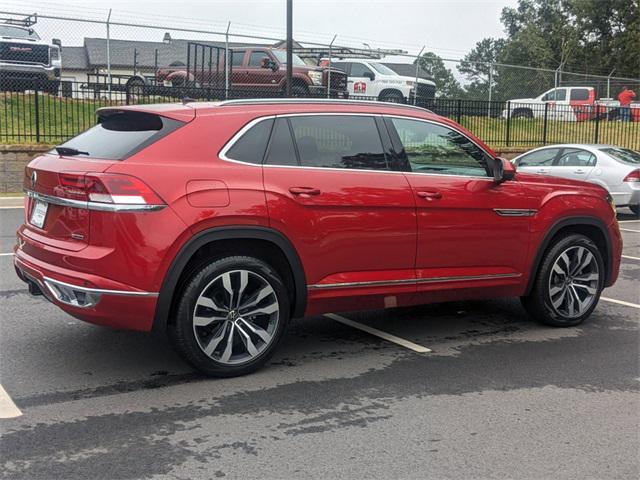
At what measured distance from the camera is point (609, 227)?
6.30 meters

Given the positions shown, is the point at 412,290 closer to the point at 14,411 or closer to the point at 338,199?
the point at 338,199

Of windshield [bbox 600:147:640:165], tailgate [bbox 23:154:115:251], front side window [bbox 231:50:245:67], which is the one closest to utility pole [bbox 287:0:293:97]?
front side window [bbox 231:50:245:67]

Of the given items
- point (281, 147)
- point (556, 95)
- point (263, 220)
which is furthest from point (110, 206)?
point (556, 95)

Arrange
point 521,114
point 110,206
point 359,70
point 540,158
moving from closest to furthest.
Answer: point 110,206 < point 540,158 < point 359,70 < point 521,114

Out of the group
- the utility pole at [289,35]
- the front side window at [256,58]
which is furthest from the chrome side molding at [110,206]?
the front side window at [256,58]

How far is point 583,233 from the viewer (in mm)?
6301

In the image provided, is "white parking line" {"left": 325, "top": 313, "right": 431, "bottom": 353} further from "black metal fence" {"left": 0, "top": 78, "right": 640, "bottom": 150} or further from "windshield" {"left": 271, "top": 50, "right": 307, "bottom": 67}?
"windshield" {"left": 271, "top": 50, "right": 307, "bottom": 67}

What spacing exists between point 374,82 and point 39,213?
19761 mm

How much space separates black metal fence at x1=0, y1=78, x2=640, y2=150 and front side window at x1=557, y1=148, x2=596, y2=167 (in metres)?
7.68

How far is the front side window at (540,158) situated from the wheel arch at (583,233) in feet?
28.7

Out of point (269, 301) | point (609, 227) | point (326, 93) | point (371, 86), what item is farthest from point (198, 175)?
point (371, 86)

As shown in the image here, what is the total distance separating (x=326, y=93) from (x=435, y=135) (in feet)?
53.2

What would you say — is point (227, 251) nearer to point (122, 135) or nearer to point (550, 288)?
point (122, 135)

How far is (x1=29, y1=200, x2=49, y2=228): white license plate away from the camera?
4.68 metres
